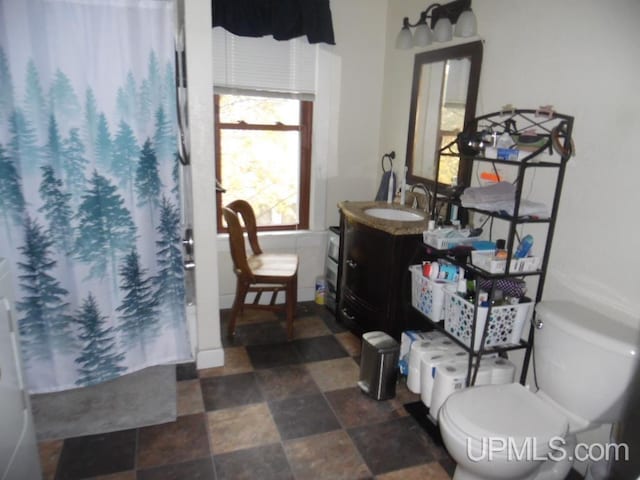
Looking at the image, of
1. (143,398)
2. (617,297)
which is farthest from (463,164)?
(143,398)

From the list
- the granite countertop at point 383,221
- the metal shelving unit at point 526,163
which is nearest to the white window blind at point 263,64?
the granite countertop at point 383,221

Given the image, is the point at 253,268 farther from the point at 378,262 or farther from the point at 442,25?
the point at 442,25

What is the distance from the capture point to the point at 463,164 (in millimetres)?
2398

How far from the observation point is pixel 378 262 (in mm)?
2457

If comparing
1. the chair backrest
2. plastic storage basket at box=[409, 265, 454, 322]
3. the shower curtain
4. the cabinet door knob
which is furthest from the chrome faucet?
the shower curtain

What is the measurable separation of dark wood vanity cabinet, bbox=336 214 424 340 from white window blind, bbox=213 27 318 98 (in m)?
1.06

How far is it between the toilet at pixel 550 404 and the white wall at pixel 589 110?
18cm

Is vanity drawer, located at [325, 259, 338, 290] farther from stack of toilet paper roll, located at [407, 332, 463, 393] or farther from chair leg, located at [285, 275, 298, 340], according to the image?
stack of toilet paper roll, located at [407, 332, 463, 393]

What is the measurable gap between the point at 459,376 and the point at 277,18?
2.44 m

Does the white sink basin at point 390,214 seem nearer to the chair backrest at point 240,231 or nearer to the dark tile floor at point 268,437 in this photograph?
the chair backrest at point 240,231

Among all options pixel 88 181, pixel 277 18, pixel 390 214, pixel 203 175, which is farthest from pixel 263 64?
pixel 88 181

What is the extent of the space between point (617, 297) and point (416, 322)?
1.08 meters

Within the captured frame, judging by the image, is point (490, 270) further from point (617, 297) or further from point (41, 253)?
point (41, 253)

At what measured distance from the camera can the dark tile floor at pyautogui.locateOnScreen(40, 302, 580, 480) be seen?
5.83 feet
